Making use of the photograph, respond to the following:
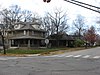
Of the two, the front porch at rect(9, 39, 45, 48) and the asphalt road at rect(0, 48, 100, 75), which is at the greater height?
the asphalt road at rect(0, 48, 100, 75)

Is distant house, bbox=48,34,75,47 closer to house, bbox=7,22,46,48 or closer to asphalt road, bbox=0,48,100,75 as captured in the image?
house, bbox=7,22,46,48

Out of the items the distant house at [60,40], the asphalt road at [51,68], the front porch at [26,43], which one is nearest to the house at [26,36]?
the front porch at [26,43]

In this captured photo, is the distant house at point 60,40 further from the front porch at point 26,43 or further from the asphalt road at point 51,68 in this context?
the asphalt road at point 51,68

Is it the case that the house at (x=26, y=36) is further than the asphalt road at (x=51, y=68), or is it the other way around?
the house at (x=26, y=36)

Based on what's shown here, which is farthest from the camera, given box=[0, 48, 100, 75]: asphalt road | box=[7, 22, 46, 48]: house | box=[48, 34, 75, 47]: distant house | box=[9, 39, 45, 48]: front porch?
box=[48, 34, 75, 47]: distant house

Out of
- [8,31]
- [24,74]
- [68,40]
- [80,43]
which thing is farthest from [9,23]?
[24,74]

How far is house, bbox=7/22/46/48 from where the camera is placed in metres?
76.3

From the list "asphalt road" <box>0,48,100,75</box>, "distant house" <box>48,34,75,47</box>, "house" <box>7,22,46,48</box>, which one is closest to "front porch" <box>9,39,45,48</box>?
"house" <box>7,22,46,48</box>

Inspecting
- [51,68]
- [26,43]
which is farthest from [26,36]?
[51,68]

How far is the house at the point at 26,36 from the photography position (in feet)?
250

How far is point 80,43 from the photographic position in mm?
103688

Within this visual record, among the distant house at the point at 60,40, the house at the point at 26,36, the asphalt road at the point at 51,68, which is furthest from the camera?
the distant house at the point at 60,40

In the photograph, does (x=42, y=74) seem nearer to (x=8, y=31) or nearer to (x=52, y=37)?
(x=8, y=31)

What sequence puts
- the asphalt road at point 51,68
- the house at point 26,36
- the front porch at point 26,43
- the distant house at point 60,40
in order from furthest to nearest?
the distant house at point 60,40
the house at point 26,36
the front porch at point 26,43
the asphalt road at point 51,68
